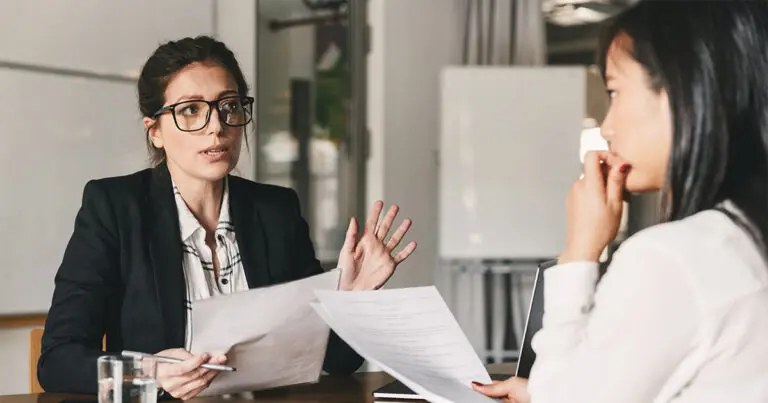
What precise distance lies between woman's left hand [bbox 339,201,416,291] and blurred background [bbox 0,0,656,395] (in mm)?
1784

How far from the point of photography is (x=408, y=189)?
4.82 meters

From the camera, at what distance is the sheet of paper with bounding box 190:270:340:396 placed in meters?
1.34

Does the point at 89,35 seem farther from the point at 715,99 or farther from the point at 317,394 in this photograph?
the point at 715,99

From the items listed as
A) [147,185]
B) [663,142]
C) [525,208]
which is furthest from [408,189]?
[663,142]

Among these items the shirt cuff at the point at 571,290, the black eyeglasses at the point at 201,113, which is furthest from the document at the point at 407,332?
the black eyeglasses at the point at 201,113

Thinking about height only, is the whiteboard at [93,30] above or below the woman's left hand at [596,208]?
above

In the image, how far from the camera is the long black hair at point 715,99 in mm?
955

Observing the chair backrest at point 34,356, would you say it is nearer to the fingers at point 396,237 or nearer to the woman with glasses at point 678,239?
the fingers at point 396,237

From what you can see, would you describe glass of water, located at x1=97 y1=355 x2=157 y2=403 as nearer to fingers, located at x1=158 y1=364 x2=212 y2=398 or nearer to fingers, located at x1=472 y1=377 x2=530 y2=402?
fingers, located at x1=158 y1=364 x2=212 y2=398

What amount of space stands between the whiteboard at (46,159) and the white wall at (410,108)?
172cm

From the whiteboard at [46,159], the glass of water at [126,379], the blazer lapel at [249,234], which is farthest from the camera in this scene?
the whiteboard at [46,159]

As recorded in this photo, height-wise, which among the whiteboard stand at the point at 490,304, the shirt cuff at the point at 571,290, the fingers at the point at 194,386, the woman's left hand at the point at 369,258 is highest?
the shirt cuff at the point at 571,290

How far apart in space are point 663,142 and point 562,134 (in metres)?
3.74

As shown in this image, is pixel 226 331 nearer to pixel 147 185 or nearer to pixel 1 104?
pixel 147 185
